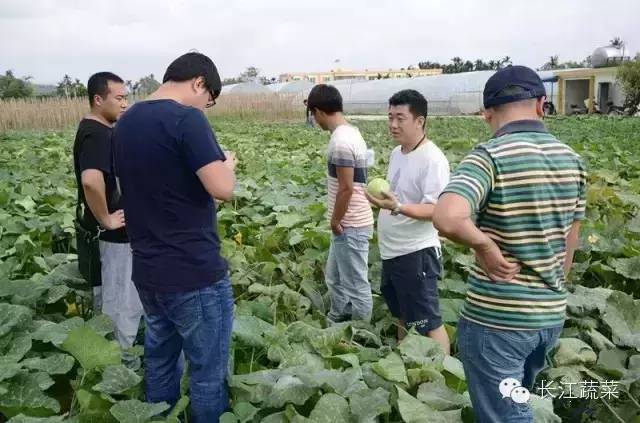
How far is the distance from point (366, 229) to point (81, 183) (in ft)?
5.50

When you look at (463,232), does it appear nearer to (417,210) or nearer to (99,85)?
(417,210)

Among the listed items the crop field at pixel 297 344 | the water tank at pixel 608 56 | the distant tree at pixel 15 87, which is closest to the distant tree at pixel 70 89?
the distant tree at pixel 15 87

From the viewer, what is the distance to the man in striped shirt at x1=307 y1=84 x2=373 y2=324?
370 centimetres

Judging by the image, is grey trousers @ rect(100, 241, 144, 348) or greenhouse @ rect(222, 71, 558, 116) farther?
greenhouse @ rect(222, 71, 558, 116)

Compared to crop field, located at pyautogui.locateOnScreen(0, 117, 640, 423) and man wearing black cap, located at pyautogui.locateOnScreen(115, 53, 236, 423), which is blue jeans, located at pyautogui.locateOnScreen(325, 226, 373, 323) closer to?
crop field, located at pyautogui.locateOnScreen(0, 117, 640, 423)

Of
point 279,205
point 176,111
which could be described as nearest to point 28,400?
point 176,111

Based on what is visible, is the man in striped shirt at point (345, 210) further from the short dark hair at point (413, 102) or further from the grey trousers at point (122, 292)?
the grey trousers at point (122, 292)

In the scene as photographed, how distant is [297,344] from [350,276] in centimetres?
80

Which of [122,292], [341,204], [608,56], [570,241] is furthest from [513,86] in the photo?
[608,56]

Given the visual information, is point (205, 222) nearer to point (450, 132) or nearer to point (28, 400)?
point (28, 400)

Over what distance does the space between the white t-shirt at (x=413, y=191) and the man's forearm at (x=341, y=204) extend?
0.77ft

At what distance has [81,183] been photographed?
3350mm

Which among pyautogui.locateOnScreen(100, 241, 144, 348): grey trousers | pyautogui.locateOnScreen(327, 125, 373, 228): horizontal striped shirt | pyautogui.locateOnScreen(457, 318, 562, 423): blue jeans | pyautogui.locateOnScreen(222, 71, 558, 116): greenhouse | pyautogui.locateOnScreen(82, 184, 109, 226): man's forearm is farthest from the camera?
pyautogui.locateOnScreen(222, 71, 558, 116): greenhouse

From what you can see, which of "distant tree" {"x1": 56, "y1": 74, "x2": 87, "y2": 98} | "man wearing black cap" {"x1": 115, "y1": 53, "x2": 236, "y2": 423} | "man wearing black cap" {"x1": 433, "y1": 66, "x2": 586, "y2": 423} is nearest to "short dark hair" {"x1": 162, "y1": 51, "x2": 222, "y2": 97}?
"man wearing black cap" {"x1": 115, "y1": 53, "x2": 236, "y2": 423}
